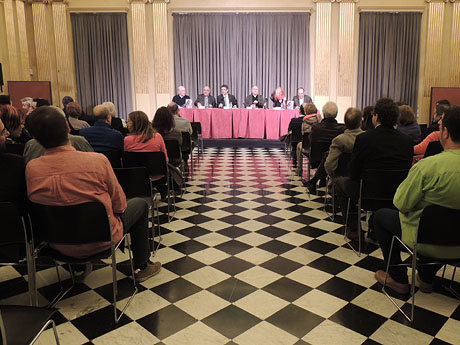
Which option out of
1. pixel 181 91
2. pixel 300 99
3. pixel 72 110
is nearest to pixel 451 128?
pixel 72 110

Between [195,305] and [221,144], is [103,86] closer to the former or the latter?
[221,144]

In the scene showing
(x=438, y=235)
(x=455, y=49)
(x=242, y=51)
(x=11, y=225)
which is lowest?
(x=438, y=235)

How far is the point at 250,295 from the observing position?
2969mm

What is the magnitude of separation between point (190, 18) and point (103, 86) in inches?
125

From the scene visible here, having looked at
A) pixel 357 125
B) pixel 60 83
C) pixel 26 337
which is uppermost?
pixel 60 83

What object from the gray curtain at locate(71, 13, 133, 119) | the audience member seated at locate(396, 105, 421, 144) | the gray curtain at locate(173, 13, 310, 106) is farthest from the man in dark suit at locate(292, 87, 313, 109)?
the audience member seated at locate(396, 105, 421, 144)

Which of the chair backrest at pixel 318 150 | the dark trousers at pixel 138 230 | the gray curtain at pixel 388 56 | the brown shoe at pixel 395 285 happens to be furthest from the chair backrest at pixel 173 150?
the gray curtain at pixel 388 56

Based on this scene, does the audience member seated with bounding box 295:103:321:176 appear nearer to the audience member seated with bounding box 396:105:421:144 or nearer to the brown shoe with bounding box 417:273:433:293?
the audience member seated with bounding box 396:105:421:144

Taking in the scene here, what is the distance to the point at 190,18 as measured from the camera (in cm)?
1180

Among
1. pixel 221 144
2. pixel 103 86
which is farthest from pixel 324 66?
pixel 103 86

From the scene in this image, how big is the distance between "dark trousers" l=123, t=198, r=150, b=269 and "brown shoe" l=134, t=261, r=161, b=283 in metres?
0.12

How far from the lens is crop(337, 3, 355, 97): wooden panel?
11.3m

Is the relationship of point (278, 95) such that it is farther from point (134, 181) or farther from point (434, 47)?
point (134, 181)

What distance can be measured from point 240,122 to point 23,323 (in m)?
8.61
